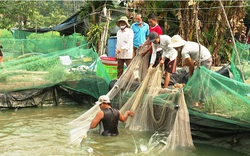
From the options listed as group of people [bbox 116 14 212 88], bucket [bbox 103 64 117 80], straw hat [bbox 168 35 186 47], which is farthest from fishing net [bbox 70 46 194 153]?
bucket [bbox 103 64 117 80]

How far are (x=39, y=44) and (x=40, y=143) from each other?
28.3ft

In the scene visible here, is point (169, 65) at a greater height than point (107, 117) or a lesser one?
greater

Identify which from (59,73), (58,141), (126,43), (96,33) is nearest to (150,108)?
(58,141)

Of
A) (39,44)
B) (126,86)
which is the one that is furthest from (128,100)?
(39,44)

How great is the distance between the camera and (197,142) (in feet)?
20.5

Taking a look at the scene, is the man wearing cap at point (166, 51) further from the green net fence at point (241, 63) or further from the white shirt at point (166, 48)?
the green net fence at point (241, 63)

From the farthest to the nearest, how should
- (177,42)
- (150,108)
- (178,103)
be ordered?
1. (177,42)
2. (150,108)
3. (178,103)

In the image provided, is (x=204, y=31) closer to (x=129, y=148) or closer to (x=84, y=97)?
(x=84, y=97)

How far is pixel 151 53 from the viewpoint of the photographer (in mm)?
7402

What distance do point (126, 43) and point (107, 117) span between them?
7.74 ft

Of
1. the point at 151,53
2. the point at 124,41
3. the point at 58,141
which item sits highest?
the point at 124,41

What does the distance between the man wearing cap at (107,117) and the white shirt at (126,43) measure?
200 cm

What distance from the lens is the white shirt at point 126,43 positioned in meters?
7.92

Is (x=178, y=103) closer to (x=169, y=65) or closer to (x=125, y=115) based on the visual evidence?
(x=125, y=115)
